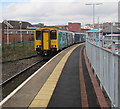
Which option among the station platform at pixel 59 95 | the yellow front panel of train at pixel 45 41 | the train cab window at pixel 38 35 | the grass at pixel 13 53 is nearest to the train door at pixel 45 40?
the yellow front panel of train at pixel 45 41

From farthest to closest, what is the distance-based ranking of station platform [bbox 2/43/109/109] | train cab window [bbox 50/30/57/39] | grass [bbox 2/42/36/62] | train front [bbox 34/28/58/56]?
grass [bbox 2/42/36/62] → train cab window [bbox 50/30/57/39] → train front [bbox 34/28/58/56] → station platform [bbox 2/43/109/109]

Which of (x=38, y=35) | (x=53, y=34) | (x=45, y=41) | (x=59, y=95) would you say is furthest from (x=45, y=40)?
(x=59, y=95)

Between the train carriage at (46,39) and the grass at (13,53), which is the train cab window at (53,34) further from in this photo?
the grass at (13,53)

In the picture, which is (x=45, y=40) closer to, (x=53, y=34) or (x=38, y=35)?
(x=38, y=35)

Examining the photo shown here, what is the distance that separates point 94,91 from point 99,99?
32.4 inches

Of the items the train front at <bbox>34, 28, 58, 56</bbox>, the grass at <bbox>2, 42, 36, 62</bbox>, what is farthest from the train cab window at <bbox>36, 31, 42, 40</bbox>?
the grass at <bbox>2, 42, 36, 62</bbox>

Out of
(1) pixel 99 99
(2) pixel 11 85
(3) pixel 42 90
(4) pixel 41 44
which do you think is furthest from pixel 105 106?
(4) pixel 41 44

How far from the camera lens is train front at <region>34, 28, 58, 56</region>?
20.0 metres

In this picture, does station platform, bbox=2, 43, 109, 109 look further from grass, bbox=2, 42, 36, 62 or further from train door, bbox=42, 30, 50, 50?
grass, bbox=2, 42, 36, 62

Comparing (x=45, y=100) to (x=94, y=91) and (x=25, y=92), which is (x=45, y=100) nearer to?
(x=25, y=92)

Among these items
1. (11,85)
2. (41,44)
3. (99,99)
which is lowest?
(11,85)

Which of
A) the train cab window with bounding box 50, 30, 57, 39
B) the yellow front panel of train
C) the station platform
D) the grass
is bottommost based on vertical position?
the station platform

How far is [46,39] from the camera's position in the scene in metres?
20.1

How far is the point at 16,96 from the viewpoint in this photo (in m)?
6.04
